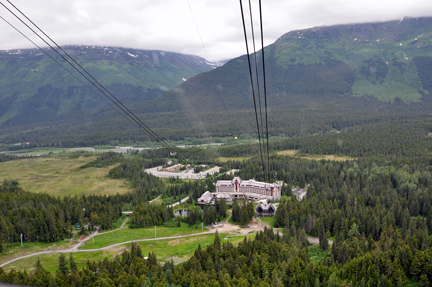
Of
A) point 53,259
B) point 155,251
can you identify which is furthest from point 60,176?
point 155,251

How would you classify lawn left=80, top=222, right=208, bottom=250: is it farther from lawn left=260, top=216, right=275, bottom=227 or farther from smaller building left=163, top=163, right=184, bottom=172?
smaller building left=163, top=163, right=184, bottom=172

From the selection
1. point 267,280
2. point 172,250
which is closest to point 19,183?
point 172,250

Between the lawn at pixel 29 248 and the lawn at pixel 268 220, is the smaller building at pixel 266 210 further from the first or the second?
the lawn at pixel 29 248

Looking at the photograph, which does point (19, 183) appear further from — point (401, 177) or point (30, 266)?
point (401, 177)

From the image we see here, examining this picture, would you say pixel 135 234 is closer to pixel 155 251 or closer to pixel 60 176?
pixel 155 251

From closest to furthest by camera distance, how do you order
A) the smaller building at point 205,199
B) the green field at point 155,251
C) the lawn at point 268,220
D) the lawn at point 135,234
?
1. the green field at point 155,251
2. the lawn at point 135,234
3. the lawn at point 268,220
4. the smaller building at point 205,199

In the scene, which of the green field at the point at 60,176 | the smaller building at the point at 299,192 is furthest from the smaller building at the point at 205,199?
the green field at the point at 60,176

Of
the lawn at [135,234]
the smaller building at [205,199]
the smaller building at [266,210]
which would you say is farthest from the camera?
the smaller building at [205,199]

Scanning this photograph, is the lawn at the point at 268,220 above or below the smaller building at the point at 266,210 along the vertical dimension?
below
